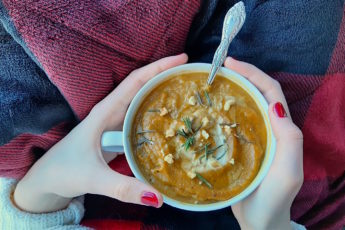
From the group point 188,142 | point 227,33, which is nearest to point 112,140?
point 188,142

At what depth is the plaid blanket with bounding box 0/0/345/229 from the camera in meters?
0.81

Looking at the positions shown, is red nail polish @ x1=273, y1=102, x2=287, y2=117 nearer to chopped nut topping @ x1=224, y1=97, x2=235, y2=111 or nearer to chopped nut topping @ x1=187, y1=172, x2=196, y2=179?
chopped nut topping @ x1=224, y1=97, x2=235, y2=111

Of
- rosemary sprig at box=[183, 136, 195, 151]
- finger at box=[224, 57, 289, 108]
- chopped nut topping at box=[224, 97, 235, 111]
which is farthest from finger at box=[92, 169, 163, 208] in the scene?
finger at box=[224, 57, 289, 108]

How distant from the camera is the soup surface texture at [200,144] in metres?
0.72

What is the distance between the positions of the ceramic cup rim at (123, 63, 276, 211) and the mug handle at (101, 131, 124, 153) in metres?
0.02

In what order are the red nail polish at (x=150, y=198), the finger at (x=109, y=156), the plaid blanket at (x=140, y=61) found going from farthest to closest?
the finger at (x=109, y=156)
the plaid blanket at (x=140, y=61)
the red nail polish at (x=150, y=198)

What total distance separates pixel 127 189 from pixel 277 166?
325mm

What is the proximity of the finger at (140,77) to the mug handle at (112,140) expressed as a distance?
11cm

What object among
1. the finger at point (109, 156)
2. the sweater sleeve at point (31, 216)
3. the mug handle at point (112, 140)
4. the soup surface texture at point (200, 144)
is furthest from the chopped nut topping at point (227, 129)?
the sweater sleeve at point (31, 216)

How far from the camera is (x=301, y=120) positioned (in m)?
0.99

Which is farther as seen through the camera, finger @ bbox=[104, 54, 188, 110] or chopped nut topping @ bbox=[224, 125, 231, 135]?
finger @ bbox=[104, 54, 188, 110]

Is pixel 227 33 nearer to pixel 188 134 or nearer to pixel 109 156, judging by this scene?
pixel 188 134

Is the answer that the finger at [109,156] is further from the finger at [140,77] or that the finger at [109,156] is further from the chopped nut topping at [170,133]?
the chopped nut topping at [170,133]

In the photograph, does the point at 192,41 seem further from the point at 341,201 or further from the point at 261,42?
the point at 341,201
